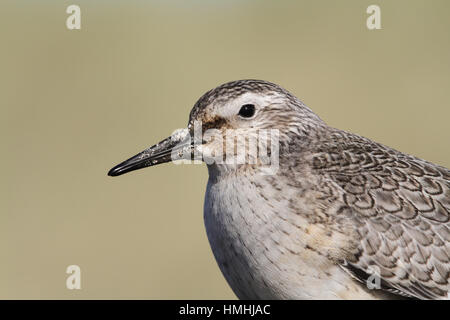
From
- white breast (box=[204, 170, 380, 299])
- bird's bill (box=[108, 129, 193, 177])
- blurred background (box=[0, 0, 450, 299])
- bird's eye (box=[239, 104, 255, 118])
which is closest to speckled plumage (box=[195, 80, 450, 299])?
white breast (box=[204, 170, 380, 299])

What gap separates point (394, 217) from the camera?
18.4 ft

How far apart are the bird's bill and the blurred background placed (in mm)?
6199

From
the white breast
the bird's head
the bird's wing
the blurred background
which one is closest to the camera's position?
the white breast

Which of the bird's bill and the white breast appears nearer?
the white breast

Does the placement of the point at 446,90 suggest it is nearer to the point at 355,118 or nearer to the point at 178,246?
the point at 355,118

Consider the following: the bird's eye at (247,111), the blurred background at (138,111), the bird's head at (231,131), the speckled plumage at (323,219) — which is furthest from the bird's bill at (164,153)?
the blurred background at (138,111)

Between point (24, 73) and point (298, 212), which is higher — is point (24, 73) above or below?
above

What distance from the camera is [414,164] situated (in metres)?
6.09

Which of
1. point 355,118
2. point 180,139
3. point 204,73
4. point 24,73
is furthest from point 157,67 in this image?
point 180,139

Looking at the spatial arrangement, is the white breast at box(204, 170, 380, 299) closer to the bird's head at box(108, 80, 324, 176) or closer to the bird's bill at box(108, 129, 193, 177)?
the bird's head at box(108, 80, 324, 176)

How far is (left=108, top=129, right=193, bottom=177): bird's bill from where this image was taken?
574 centimetres

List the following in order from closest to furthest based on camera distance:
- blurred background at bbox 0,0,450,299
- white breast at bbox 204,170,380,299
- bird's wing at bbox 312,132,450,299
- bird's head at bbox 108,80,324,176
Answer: white breast at bbox 204,170,380,299 → bird's wing at bbox 312,132,450,299 → bird's head at bbox 108,80,324,176 → blurred background at bbox 0,0,450,299

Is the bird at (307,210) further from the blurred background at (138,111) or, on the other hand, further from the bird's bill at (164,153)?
the blurred background at (138,111)

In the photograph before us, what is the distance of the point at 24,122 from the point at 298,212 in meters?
11.9
